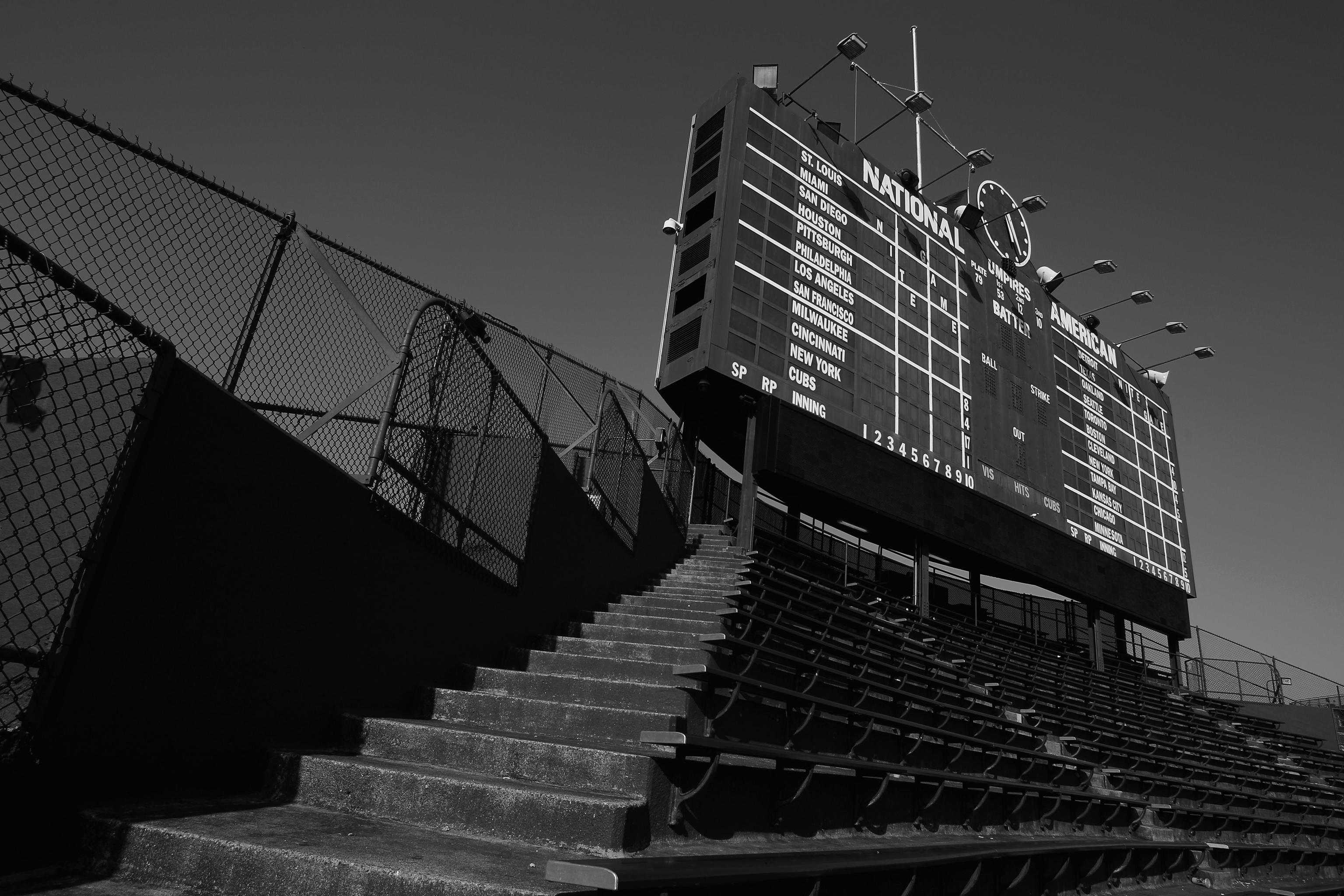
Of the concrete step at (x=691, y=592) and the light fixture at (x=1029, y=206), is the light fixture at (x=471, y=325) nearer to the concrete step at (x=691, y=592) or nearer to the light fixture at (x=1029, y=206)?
the concrete step at (x=691, y=592)

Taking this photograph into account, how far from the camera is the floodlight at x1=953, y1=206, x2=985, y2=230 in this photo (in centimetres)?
1464

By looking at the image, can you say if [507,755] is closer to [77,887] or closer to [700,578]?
[77,887]

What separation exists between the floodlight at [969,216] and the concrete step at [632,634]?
38.1 ft

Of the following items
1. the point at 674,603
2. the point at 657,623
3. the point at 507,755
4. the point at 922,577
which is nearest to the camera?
the point at 507,755

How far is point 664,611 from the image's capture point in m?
6.62

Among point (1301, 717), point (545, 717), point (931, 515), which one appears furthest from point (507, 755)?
point (1301, 717)

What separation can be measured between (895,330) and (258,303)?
32.8 feet

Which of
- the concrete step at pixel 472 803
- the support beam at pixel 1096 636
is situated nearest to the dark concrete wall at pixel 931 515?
the support beam at pixel 1096 636

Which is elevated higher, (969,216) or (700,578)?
(969,216)

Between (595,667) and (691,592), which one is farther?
(691,592)

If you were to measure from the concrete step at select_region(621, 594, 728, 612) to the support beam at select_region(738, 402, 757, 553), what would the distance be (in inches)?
126

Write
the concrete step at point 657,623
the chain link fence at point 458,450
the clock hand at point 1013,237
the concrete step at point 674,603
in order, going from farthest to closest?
the clock hand at point 1013,237 < the concrete step at point 674,603 < the concrete step at point 657,623 < the chain link fence at point 458,450

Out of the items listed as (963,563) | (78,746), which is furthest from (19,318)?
(963,563)

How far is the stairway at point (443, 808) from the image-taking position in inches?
86.1
